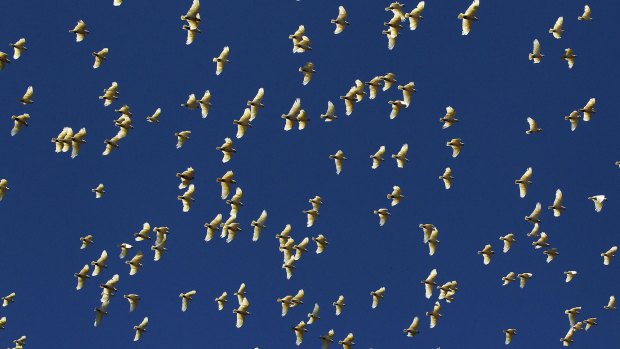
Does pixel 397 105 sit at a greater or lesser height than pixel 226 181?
greater

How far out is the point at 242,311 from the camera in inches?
4375

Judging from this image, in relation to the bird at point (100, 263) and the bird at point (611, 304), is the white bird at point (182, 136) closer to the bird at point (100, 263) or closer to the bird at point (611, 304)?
the bird at point (100, 263)

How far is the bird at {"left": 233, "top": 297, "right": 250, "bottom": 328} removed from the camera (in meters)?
111

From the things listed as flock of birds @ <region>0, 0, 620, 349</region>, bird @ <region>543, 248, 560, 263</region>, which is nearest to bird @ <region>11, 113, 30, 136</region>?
flock of birds @ <region>0, 0, 620, 349</region>

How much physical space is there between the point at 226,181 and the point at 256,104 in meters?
6.68

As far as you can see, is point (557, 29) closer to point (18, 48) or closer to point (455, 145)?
point (455, 145)

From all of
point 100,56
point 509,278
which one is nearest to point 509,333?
point 509,278

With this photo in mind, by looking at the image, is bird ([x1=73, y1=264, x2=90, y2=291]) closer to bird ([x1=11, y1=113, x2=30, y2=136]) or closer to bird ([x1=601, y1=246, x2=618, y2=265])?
bird ([x1=11, y1=113, x2=30, y2=136])

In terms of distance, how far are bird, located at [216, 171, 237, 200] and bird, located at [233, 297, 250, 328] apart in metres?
9.46

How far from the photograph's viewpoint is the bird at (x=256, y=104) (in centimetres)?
10569

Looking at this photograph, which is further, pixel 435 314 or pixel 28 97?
pixel 435 314

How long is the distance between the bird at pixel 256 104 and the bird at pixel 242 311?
51.9ft

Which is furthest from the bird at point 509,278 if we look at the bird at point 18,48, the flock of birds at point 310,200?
the bird at point 18,48

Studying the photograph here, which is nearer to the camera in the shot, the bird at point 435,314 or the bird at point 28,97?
the bird at point 28,97
